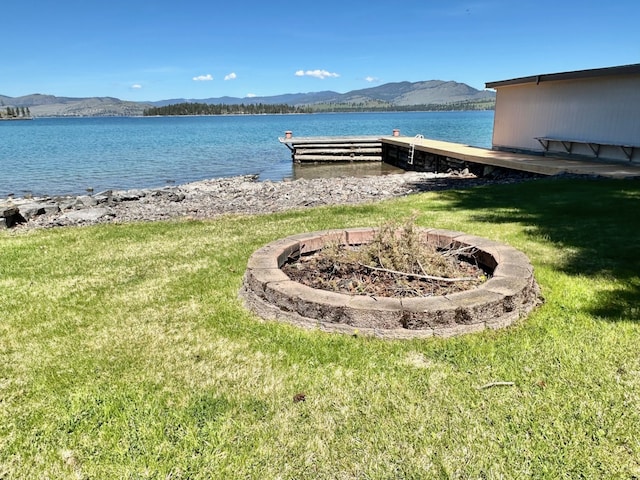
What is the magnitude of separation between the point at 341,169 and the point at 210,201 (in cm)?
1146

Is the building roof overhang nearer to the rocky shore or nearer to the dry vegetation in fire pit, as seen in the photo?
the rocky shore

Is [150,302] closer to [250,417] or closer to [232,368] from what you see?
[232,368]

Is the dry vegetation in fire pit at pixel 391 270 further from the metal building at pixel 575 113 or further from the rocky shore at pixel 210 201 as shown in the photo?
the metal building at pixel 575 113

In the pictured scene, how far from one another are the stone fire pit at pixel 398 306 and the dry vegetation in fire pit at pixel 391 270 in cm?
31

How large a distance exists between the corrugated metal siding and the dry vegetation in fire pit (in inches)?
407

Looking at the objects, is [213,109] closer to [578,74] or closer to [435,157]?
[435,157]

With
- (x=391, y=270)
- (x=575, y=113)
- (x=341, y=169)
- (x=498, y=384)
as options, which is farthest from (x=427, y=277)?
(x=341, y=169)

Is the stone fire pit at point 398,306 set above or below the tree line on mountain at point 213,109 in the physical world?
below

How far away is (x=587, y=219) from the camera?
22.5ft

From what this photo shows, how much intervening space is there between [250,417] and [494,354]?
176 cm

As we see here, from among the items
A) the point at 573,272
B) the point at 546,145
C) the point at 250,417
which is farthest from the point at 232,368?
the point at 546,145

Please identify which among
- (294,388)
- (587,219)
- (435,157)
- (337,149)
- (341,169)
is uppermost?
(587,219)

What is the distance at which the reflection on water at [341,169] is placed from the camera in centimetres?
2248

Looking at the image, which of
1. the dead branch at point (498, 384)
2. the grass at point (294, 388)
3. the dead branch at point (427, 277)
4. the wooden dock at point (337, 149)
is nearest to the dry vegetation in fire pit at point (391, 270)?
the dead branch at point (427, 277)
